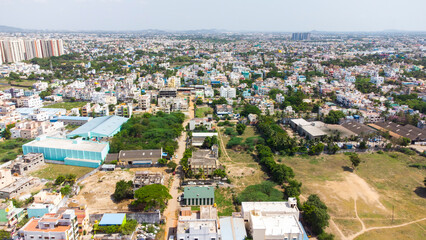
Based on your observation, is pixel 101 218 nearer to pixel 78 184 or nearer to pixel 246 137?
pixel 78 184

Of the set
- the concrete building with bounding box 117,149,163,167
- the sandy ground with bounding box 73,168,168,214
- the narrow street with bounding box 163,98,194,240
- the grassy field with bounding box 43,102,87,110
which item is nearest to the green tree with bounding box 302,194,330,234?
the narrow street with bounding box 163,98,194,240

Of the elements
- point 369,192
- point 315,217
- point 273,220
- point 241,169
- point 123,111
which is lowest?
point 369,192

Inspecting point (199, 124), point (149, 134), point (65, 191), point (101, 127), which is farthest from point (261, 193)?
point (101, 127)

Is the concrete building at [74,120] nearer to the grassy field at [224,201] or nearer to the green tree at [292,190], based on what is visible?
the grassy field at [224,201]

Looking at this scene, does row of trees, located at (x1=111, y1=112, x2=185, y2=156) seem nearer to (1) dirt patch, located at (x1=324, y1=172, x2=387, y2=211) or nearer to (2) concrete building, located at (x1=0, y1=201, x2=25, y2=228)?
(2) concrete building, located at (x1=0, y1=201, x2=25, y2=228)

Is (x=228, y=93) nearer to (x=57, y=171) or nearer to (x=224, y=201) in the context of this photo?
(x=57, y=171)

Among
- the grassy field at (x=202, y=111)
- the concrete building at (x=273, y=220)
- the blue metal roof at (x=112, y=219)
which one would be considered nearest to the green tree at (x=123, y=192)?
the blue metal roof at (x=112, y=219)
